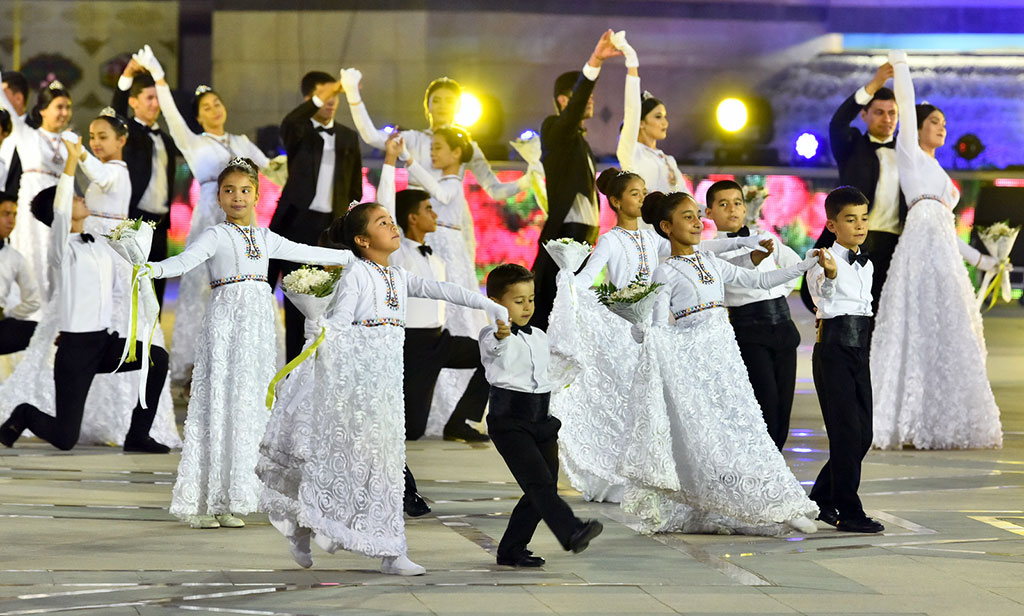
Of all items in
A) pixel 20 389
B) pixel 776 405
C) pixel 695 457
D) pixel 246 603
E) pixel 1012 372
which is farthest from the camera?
pixel 1012 372

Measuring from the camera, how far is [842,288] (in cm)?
653

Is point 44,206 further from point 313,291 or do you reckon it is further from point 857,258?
point 857,258

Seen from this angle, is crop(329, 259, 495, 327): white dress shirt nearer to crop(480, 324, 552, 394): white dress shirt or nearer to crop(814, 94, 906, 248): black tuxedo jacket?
crop(480, 324, 552, 394): white dress shirt

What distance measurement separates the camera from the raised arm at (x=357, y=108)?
9.63 metres

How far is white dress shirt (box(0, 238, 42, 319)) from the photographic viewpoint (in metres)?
9.43

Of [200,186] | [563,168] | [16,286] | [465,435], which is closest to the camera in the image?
[16,286]

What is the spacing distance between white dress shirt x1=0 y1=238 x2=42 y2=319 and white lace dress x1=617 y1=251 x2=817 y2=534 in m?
4.39

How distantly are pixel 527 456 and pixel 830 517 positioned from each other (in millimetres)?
1537

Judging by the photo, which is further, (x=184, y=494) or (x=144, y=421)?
(x=144, y=421)

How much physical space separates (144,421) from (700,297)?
12.3ft

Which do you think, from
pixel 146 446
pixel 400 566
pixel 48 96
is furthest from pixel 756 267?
pixel 48 96

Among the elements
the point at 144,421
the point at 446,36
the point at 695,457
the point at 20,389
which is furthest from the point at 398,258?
the point at 446,36

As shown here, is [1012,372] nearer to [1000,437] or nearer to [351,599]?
[1000,437]

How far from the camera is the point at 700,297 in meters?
6.47
